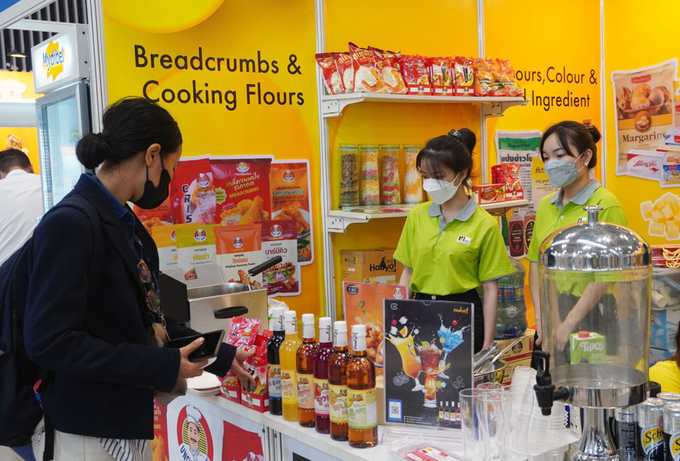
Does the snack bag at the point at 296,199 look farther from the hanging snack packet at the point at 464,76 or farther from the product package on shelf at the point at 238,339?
the product package on shelf at the point at 238,339

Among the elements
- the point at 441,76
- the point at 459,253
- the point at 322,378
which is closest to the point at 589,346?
the point at 322,378

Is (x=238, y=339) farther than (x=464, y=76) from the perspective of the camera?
No

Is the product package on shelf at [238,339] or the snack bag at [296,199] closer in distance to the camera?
the product package on shelf at [238,339]

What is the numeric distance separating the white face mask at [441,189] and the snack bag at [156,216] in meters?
1.29

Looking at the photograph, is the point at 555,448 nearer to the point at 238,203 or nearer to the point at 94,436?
the point at 94,436

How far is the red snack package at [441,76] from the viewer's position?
407 cm

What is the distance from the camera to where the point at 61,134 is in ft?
11.7

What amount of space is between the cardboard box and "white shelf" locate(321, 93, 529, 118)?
2.68 feet

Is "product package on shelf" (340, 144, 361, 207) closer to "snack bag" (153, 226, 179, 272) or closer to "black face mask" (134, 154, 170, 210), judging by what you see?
"snack bag" (153, 226, 179, 272)

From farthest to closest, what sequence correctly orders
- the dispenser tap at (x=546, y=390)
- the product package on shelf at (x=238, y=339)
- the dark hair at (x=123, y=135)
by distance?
the product package on shelf at (x=238, y=339)
the dark hair at (x=123, y=135)
the dispenser tap at (x=546, y=390)

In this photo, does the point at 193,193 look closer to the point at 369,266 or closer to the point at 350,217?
the point at 350,217

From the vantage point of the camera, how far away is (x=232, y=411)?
8.37ft

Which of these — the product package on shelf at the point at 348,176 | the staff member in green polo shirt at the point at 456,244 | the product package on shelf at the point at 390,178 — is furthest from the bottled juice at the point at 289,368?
the product package on shelf at the point at 390,178

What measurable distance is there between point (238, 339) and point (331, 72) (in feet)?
6.19
